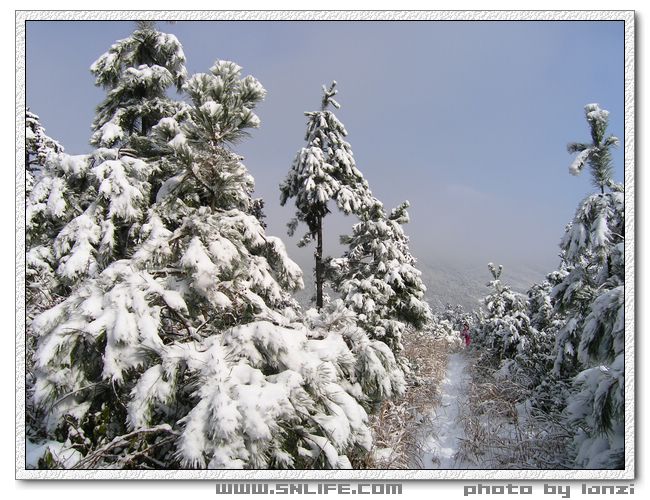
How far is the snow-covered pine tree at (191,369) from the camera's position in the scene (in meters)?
1.93

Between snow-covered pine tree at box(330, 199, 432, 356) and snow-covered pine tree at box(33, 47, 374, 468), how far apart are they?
18.4 ft

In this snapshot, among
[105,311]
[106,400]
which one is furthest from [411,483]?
[105,311]

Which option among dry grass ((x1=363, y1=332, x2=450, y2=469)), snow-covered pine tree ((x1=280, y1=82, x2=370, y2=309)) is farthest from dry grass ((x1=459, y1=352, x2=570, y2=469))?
snow-covered pine tree ((x1=280, y1=82, x2=370, y2=309))

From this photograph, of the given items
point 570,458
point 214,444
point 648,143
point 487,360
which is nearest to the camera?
point 214,444

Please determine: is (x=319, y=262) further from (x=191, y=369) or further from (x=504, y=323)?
(x=191, y=369)

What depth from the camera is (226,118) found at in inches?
115

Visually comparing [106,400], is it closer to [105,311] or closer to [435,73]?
[105,311]

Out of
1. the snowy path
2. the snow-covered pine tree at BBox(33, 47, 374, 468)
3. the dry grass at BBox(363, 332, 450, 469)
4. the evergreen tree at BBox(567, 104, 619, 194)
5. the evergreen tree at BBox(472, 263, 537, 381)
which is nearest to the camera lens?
the snow-covered pine tree at BBox(33, 47, 374, 468)

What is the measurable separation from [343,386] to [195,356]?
998mm

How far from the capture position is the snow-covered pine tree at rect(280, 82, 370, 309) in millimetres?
9594

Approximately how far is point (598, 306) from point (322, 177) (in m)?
7.24

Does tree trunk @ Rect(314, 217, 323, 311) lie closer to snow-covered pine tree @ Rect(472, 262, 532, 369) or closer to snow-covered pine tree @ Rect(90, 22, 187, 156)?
snow-covered pine tree @ Rect(472, 262, 532, 369)

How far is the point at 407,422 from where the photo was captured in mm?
5859

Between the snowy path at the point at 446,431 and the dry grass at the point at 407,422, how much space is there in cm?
13
